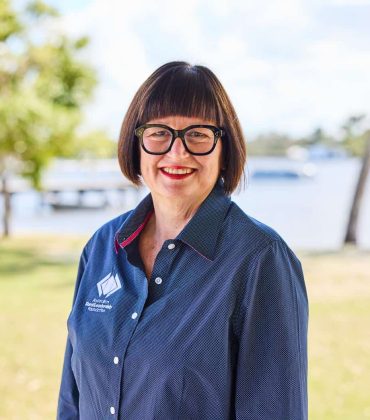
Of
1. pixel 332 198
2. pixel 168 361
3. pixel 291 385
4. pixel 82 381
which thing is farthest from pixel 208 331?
pixel 332 198

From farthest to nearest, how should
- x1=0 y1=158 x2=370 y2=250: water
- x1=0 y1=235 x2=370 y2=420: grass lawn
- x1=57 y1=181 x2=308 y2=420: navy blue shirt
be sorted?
x1=0 y1=158 x2=370 y2=250: water
x1=0 y1=235 x2=370 y2=420: grass lawn
x1=57 y1=181 x2=308 y2=420: navy blue shirt

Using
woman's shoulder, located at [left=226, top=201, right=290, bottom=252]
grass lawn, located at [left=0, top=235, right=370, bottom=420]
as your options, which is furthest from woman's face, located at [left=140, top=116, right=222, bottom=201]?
grass lawn, located at [left=0, top=235, right=370, bottom=420]

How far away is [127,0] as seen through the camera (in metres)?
16.0

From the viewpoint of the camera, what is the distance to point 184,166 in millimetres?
1623

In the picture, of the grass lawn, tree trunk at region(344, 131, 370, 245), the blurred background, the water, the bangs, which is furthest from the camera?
the water

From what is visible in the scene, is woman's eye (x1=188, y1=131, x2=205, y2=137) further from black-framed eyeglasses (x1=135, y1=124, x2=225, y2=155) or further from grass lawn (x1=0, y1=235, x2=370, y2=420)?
grass lawn (x1=0, y1=235, x2=370, y2=420)

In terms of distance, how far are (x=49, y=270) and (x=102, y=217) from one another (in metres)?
16.3

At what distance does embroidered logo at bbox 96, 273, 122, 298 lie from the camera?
5.54 ft

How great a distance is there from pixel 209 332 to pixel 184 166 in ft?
1.36

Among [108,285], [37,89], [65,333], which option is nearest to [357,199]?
[37,89]

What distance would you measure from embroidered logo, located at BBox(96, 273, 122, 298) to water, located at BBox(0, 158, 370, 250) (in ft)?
37.6

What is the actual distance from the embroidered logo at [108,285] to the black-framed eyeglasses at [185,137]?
13.5 inches

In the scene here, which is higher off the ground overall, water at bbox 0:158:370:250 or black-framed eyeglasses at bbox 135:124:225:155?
black-framed eyeglasses at bbox 135:124:225:155

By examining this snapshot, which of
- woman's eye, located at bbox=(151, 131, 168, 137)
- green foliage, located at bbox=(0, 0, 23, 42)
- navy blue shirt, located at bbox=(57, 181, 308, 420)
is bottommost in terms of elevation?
navy blue shirt, located at bbox=(57, 181, 308, 420)
